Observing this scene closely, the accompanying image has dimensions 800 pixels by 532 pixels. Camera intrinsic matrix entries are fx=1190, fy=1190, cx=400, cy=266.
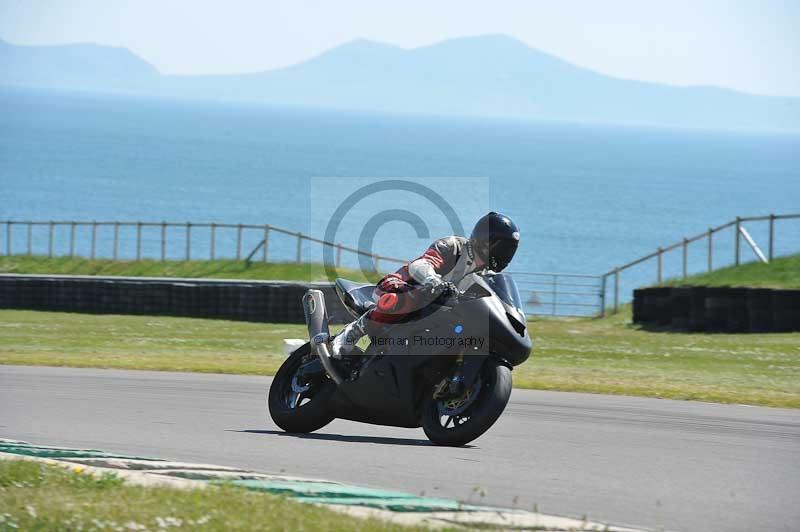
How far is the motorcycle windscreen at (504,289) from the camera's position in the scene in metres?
8.27

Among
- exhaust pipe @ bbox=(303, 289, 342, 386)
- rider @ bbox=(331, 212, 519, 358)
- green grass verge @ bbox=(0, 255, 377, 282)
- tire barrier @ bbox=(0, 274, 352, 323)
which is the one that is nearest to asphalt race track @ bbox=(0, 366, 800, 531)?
exhaust pipe @ bbox=(303, 289, 342, 386)

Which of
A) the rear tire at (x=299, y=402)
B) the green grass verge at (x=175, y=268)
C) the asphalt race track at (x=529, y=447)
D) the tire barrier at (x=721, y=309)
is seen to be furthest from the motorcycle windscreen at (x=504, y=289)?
the green grass verge at (x=175, y=268)

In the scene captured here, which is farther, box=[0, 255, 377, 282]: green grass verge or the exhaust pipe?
box=[0, 255, 377, 282]: green grass verge

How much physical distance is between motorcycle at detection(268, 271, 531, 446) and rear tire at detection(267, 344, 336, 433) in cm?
1

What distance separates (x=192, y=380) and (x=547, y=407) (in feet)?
14.1

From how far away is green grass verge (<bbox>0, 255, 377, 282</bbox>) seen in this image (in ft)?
102

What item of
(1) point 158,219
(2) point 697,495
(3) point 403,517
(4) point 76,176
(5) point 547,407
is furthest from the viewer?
(4) point 76,176

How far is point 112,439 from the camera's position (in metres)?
8.86

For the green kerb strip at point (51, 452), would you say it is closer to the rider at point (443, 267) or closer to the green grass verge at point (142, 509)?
the green grass verge at point (142, 509)

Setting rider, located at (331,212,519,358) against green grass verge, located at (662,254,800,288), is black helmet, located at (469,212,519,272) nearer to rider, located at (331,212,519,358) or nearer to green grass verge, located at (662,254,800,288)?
rider, located at (331,212,519,358)

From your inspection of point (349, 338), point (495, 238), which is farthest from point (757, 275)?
point (495, 238)

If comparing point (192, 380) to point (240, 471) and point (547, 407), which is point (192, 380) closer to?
point (547, 407)

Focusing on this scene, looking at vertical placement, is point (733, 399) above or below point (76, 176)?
below

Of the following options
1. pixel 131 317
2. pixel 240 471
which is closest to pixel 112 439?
pixel 240 471
